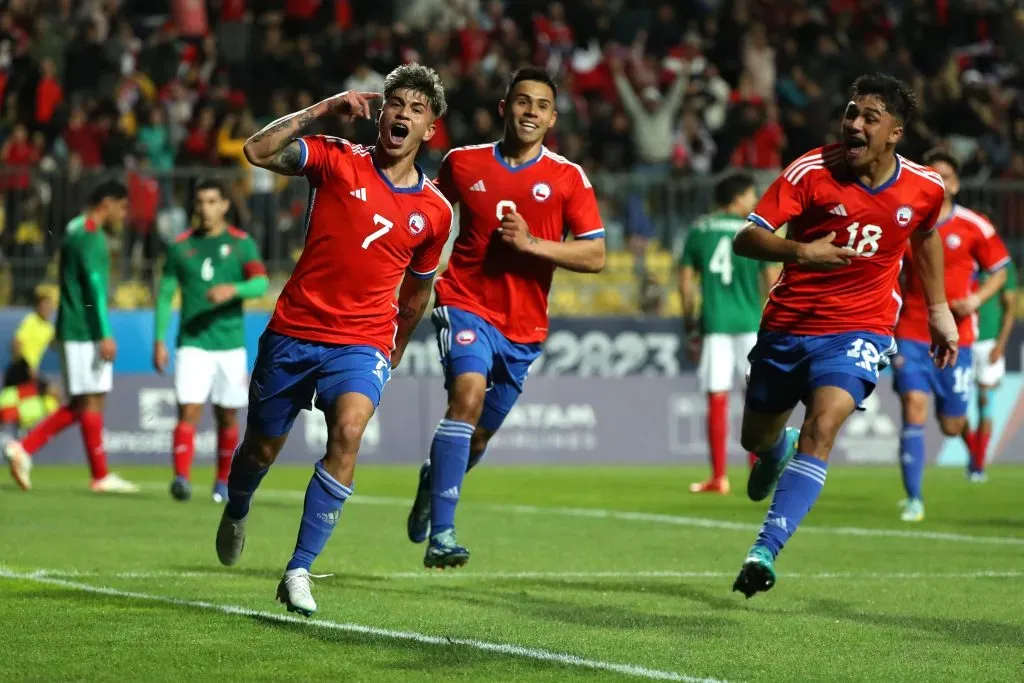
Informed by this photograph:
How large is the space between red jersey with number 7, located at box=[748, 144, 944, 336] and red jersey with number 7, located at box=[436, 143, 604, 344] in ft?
3.59

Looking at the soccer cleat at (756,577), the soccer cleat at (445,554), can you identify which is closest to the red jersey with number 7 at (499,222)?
the soccer cleat at (445,554)

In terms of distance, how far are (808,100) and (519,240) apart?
1669 cm

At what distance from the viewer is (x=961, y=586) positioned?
28.9ft

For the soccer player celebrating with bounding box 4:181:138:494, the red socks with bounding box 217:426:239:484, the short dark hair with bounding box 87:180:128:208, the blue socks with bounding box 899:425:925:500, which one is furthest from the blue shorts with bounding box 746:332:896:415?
the short dark hair with bounding box 87:180:128:208

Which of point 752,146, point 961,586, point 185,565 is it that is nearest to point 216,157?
point 752,146

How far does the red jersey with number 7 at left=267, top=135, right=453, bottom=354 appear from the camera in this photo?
24.8ft

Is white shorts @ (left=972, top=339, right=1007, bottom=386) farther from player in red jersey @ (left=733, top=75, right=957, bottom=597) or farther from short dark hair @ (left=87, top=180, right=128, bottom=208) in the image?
player in red jersey @ (left=733, top=75, right=957, bottom=597)

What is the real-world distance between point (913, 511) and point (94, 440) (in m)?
6.97

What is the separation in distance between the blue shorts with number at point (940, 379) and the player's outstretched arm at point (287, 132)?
673 cm

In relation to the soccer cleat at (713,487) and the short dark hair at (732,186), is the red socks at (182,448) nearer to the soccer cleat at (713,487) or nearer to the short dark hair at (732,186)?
the soccer cleat at (713,487)

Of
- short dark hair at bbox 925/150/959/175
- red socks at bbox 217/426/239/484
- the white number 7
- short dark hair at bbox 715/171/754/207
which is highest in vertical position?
short dark hair at bbox 925/150/959/175

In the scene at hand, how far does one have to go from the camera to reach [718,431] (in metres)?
15.6

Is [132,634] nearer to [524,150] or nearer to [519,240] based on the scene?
[519,240]

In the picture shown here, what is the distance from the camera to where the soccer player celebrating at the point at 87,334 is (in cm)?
1451
